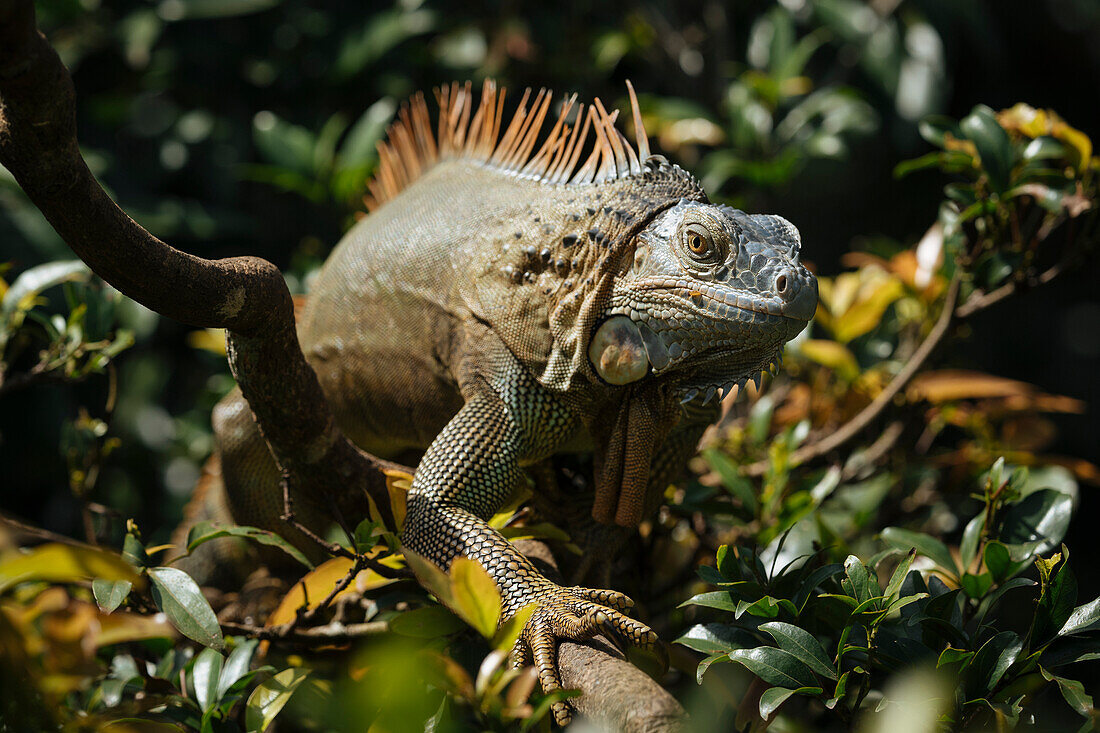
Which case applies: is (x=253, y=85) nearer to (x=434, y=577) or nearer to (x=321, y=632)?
(x=321, y=632)

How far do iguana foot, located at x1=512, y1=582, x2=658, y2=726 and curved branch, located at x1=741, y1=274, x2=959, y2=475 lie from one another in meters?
1.51

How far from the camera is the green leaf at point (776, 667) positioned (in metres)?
1.90

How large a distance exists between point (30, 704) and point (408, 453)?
197 cm

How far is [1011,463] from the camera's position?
3.76 metres

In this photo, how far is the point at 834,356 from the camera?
360cm

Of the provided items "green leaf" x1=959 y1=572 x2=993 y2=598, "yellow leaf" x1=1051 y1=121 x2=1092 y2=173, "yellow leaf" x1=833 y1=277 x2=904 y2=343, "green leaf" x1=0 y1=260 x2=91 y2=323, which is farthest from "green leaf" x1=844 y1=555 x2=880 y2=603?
"green leaf" x1=0 y1=260 x2=91 y2=323

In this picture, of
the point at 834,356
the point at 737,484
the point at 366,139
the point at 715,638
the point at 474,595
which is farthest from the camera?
the point at 366,139

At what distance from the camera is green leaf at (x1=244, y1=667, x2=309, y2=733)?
6.75 ft

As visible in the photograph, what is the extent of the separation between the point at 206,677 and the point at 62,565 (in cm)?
110

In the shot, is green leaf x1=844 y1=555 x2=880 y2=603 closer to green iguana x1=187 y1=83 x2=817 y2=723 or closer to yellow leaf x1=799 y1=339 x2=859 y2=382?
green iguana x1=187 y1=83 x2=817 y2=723

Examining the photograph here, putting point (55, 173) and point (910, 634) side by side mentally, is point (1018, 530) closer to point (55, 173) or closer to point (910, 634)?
point (910, 634)

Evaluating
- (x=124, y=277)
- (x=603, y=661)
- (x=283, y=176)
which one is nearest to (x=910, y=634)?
(x=603, y=661)

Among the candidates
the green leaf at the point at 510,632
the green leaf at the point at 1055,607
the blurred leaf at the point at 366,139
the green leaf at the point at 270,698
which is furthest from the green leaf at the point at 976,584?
the blurred leaf at the point at 366,139

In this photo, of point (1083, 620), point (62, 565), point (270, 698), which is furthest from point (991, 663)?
point (62, 565)
